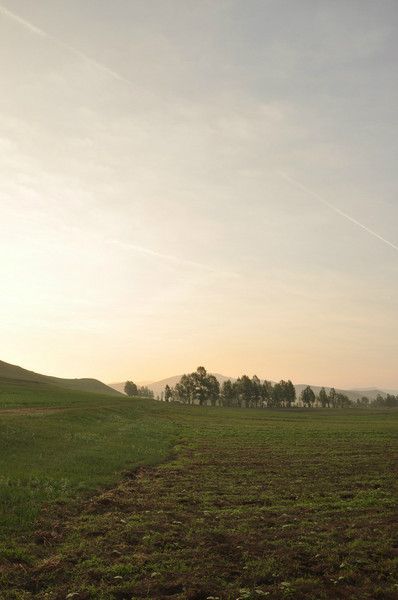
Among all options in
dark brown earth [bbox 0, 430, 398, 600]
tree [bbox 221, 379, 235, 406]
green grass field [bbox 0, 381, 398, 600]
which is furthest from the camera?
tree [bbox 221, 379, 235, 406]

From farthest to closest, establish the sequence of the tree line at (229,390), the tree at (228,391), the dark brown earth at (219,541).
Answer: the tree at (228,391)
the tree line at (229,390)
the dark brown earth at (219,541)

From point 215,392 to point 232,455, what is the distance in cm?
14469

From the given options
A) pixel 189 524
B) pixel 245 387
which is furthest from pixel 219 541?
pixel 245 387

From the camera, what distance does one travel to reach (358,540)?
14617 mm

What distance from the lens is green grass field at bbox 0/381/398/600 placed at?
11.5 m

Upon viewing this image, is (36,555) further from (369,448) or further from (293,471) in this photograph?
(369,448)

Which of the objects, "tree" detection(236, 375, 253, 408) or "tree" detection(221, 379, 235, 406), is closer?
"tree" detection(236, 375, 253, 408)

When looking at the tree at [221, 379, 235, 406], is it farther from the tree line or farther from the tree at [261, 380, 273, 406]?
the tree at [261, 380, 273, 406]

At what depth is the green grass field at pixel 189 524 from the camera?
11539 millimetres

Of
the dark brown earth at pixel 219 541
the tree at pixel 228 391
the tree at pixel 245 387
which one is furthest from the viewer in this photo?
the tree at pixel 228 391

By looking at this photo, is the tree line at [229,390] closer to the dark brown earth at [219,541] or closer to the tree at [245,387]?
the tree at [245,387]

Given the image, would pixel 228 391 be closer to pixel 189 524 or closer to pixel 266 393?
pixel 266 393

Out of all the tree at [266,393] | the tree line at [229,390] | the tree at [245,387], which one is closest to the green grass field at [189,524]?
the tree line at [229,390]

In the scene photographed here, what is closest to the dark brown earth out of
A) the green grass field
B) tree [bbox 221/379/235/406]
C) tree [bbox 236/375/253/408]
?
the green grass field
